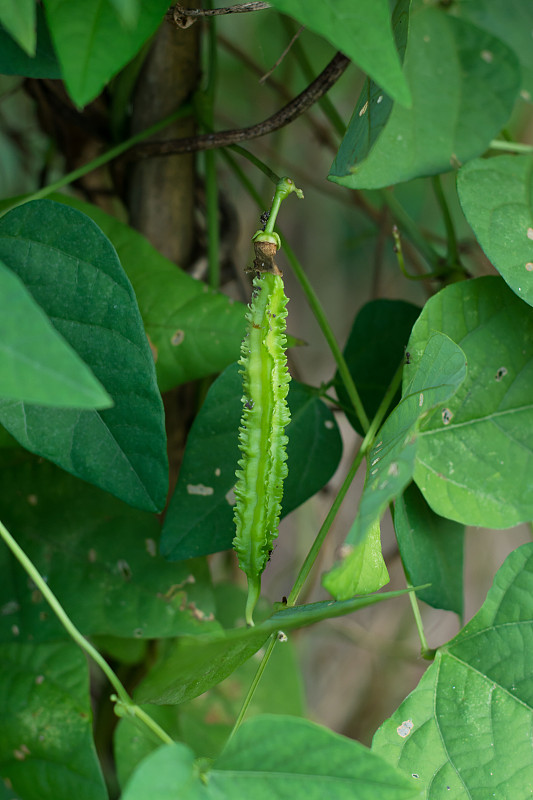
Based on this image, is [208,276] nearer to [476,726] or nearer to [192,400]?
[192,400]

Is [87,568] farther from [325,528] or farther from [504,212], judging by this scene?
[504,212]

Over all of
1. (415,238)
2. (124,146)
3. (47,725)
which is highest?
(124,146)

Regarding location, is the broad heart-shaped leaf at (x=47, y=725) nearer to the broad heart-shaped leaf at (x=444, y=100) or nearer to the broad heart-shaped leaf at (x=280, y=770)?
the broad heart-shaped leaf at (x=280, y=770)

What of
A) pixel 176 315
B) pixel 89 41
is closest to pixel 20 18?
pixel 89 41

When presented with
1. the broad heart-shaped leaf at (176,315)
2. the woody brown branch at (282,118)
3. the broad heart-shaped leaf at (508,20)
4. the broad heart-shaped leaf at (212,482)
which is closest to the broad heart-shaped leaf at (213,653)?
the broad heart-shaped leaf at (212,482)

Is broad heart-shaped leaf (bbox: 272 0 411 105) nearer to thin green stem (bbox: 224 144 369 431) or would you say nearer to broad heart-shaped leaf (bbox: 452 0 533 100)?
thin green stem (bbox: 224 144 369 431)

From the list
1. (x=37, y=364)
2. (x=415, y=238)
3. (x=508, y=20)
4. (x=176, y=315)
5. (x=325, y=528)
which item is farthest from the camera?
(x=508, y=20)
